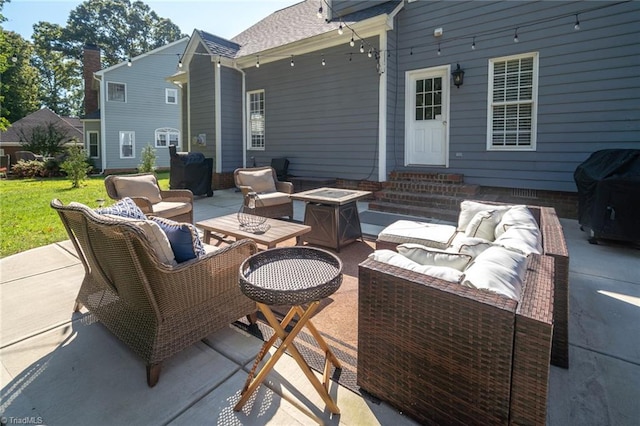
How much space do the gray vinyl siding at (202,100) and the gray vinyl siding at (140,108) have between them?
27.4 feet

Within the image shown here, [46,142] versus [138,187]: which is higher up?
[46,142]

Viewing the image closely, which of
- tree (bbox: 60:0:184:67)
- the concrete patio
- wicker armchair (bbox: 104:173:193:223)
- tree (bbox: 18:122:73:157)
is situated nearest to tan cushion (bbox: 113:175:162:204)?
wicker armchair (bbox: 104:173:193:223)

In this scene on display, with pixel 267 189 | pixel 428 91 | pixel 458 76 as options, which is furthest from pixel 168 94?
pixel 458 76

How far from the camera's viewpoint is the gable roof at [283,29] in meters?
7.46

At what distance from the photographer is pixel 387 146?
275 inches

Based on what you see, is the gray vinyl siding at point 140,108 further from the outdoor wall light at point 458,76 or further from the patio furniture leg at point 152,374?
the patio furniture leg at point 152,374

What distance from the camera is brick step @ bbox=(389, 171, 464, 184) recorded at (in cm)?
651

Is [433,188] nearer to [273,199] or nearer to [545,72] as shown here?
[545,72]

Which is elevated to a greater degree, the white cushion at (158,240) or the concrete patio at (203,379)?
the white cushion at (158,240)

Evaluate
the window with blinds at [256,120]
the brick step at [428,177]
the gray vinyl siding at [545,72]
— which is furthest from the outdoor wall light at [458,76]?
the window with blinds at [256,120]

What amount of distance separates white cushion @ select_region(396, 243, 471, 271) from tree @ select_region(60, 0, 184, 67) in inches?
1330

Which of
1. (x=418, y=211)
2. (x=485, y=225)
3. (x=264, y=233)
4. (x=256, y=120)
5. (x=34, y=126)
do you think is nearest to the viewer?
(x=485, y=225)

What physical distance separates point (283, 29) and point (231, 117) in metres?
2.77

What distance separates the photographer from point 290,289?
5.27 ft
